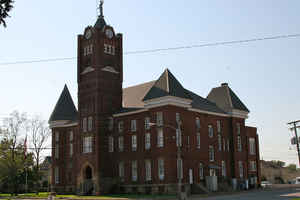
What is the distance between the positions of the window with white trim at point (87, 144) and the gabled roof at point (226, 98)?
21.3 meters

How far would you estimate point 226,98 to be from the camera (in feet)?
221

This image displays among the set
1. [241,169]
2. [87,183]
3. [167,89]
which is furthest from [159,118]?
[241,169]

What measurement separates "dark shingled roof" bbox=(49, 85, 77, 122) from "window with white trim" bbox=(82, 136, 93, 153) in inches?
359

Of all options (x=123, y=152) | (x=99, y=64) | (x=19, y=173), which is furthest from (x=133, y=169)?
(x=19, y=173)

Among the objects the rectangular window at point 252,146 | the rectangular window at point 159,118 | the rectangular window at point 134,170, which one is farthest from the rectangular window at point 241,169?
the rectangular window at point 159,118

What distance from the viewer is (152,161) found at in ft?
179

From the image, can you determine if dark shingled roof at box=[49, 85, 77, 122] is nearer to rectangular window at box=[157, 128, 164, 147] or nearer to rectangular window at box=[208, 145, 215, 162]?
rectangular window at box=[157, 128, 164, 147]

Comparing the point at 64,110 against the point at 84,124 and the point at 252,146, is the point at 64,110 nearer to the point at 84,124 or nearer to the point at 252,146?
the point at 84,124

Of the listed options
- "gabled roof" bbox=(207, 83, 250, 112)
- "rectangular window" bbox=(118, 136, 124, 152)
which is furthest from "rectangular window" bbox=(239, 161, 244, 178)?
"rectangular window" bbox=(118, 136, 124, 152)

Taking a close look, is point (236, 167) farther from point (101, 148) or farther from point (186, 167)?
point (101, 148)

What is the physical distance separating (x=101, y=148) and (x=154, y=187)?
10.0 m

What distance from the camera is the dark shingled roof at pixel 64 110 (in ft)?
230

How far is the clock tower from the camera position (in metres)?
59.0

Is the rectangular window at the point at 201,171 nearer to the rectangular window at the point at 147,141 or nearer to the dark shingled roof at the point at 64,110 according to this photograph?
the rectangular window at the point at 147,141
